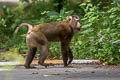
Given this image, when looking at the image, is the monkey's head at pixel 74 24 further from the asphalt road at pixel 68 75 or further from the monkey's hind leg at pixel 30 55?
the asphalt road at pixel 68 75

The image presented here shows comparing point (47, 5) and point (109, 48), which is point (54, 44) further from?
point (47, 5)

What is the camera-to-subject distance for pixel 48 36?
854 centimetres

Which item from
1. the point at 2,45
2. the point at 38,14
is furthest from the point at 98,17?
the point at 38,14

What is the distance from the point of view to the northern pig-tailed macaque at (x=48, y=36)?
26.9 ft

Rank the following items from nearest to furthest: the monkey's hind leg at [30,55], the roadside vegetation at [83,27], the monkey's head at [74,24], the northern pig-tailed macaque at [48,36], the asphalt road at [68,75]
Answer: the asphalt road at [68,75]
the northern pig-tailed macaque at [48,36]
the monkey's hind leg at [30,55]
the monkey's head at [74,24]
the roadside vegetation at [83,27]

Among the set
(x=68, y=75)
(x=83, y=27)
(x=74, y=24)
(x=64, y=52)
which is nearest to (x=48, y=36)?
(x=64, y=52)

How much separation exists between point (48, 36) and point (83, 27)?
2.16 m

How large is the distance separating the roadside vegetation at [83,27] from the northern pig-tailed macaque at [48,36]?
2.26ft

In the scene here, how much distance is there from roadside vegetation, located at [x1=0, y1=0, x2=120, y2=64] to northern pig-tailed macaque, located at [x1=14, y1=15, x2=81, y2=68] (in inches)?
27.1

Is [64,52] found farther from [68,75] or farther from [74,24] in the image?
[68,75]

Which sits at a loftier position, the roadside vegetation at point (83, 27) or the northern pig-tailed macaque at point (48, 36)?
the northern pig-tailed macaque at point (48, 36)

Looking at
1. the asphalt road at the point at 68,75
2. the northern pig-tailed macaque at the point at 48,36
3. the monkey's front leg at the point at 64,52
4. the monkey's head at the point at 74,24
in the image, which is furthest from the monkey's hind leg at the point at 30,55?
the monkey's head at the point at 74,24

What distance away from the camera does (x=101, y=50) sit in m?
9.44

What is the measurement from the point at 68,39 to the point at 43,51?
89 cm
